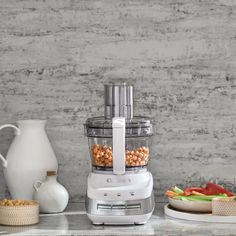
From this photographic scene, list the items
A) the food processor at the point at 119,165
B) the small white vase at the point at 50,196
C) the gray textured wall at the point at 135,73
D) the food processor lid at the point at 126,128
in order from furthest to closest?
1. the gray textured wall at the point at 135,73
2. the small white vase at the point at 50,196
3. the food processor lid at the point at 126,128
4. the food processor at the point at 119,165

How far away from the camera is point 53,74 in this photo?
275 cm

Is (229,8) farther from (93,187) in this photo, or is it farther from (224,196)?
(93,187)

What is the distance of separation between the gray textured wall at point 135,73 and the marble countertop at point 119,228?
0.38 meters

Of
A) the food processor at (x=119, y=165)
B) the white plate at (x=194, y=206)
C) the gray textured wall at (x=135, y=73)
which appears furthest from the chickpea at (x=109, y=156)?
the gray textured wall at (x=135, y=73)

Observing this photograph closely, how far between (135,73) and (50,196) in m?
0.62

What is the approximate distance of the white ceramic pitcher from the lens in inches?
102

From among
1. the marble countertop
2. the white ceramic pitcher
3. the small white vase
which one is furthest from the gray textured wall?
the marble countertop

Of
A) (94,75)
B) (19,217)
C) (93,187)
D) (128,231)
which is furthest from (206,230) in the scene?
A: (94,75)

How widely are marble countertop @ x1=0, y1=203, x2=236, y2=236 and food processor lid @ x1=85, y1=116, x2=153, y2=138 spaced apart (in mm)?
312

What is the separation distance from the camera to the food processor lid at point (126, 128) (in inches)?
94.2

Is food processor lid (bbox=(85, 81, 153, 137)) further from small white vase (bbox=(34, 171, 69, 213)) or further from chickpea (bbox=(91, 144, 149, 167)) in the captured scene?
small white vase (bbox=(34, 171, 69, 213))

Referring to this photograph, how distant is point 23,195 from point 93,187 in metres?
0.42

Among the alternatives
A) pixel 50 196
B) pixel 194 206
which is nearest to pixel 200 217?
pixel 194 206

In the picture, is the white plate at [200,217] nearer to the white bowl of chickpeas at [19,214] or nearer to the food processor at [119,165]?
the food processor at [119,165]
